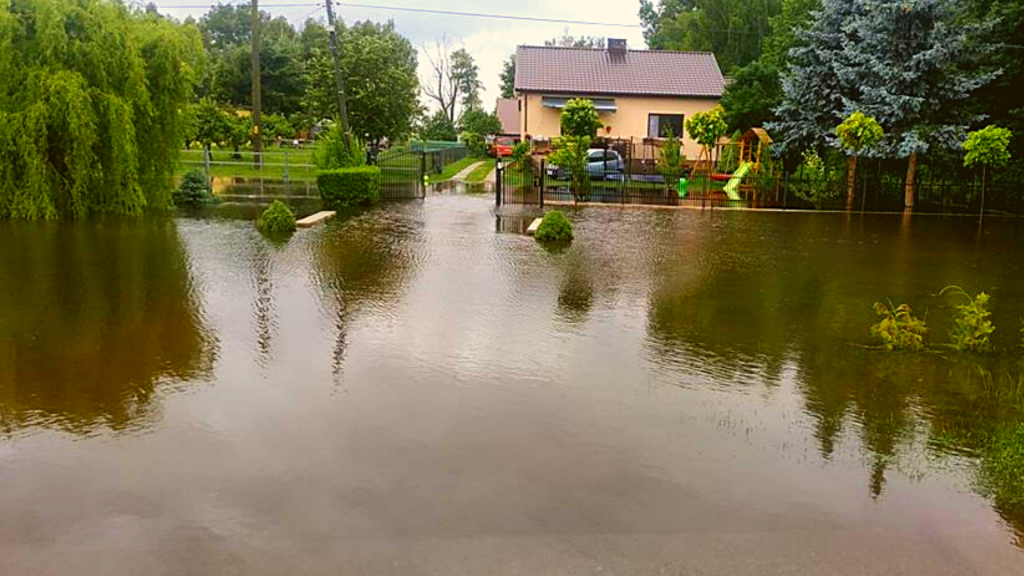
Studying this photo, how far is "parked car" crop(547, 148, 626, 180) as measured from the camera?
92.6 feet

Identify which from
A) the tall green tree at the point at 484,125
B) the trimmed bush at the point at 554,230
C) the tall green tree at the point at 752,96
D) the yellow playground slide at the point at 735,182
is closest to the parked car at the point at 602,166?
the yellow playground slide at the point at 735,182

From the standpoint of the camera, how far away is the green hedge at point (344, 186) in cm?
2131

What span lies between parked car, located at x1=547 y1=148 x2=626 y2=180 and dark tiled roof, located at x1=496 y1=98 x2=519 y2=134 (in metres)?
27.6

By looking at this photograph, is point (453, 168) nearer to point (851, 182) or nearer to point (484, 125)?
point (484, 125)

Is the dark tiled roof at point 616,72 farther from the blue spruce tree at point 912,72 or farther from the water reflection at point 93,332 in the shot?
the water reflection at point 93,332

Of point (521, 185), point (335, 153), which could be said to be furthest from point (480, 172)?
point (335, 153)

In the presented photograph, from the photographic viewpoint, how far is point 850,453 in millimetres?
6094

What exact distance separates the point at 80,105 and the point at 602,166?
17.5 metres

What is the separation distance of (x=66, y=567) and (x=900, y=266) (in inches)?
497

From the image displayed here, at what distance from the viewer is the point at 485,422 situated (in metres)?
6.50

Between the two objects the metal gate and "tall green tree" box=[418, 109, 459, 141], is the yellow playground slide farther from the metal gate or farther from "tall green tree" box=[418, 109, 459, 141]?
"tall green tree" box=[418, 109, 459, 141]

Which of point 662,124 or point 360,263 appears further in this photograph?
point 662,124

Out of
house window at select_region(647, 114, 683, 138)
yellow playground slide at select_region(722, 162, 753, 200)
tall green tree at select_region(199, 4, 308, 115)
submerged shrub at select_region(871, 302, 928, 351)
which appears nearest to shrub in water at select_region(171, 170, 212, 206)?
yellow playground slide at select_region(722, 162, 753, 200)

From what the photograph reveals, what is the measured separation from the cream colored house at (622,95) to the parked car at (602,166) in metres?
4.03
